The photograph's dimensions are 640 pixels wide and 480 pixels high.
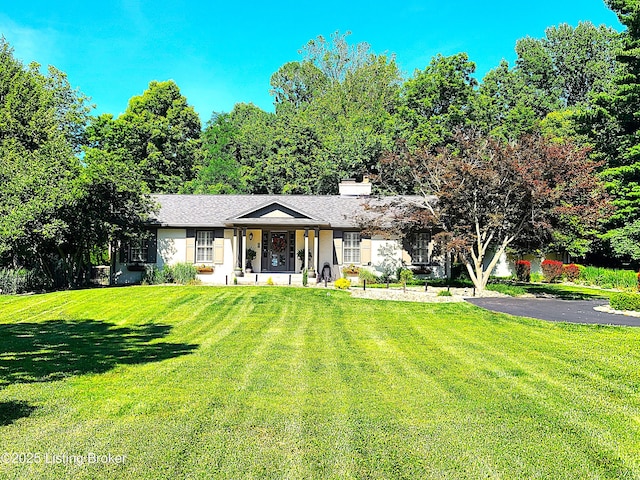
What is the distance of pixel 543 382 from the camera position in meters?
7.41

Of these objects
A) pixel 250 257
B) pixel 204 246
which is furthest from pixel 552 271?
pixel 204 246

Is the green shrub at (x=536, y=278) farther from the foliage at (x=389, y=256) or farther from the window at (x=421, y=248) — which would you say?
the foliage at (x=389, y=256)

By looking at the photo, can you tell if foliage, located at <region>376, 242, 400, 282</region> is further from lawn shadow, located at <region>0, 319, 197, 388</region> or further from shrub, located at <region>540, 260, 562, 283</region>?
lawn shadow, located at <region>0, 319, 197, 388</region>

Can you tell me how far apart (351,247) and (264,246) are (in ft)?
14.8

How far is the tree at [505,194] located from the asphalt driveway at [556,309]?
2.77m

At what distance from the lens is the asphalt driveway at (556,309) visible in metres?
13.5

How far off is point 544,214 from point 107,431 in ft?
59.4

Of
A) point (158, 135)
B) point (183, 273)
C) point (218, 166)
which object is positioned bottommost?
point (183, 273)

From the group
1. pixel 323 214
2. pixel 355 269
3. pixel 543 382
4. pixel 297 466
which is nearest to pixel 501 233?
pixel 355 269

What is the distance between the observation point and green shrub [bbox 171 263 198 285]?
23547 mm

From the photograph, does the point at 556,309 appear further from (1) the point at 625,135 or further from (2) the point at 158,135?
(2) the point at 158,135

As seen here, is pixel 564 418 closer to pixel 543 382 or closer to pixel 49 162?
pixel 543 382

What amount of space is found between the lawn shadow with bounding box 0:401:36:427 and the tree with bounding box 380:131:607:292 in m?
16.3

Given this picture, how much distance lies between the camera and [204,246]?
25.2m
